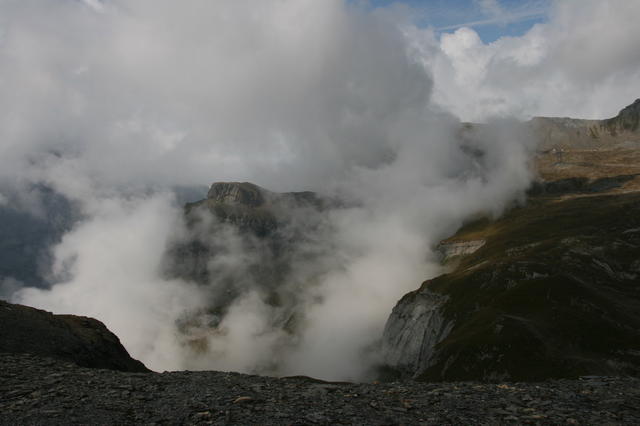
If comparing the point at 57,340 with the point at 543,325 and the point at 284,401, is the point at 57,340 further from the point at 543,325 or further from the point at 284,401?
the point at 543,325

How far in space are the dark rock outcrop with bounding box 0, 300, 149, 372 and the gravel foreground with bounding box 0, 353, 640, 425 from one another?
11.1 metres

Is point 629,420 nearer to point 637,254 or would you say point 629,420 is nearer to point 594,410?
point 594,410

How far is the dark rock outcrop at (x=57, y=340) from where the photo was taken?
35.9 m

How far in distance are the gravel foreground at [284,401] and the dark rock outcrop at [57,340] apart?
11.1 meters

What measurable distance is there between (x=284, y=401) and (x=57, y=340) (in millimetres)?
29470

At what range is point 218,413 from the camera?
1877cm

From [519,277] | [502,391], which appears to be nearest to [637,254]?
[519,277]

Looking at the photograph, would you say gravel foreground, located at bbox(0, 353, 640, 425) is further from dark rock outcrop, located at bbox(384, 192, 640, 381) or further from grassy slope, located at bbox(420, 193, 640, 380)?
grassy slope, located at bbox(420, 193, 640, 380)

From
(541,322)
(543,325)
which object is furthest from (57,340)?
(541,322)

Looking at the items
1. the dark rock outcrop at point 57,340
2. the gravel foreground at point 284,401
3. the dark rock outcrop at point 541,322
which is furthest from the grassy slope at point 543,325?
the dark rock outcrop at point 57,340

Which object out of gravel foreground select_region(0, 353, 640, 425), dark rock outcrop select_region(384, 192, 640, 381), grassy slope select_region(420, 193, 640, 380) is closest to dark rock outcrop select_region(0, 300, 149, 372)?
gravel foreground select_region(0, 353, 640, 425)

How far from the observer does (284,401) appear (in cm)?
2112

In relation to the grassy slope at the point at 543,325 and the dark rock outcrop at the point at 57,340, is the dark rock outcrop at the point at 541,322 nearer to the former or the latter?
the grassy slope at the point at 543,325

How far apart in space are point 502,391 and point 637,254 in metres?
220
